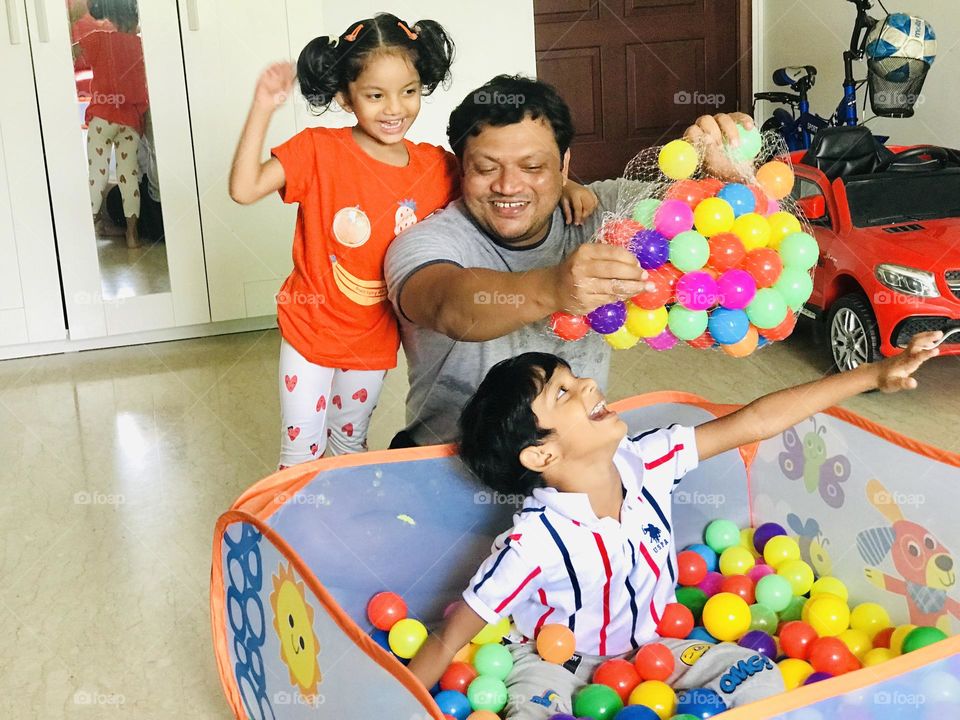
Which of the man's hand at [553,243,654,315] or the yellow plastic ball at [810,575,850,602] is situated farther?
the yellow plastic ball at [810,575,850,602]

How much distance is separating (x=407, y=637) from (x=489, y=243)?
1.93ft

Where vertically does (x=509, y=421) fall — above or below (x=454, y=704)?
above

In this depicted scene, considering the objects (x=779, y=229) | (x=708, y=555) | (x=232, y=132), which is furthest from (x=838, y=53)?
(x=779, y=229)

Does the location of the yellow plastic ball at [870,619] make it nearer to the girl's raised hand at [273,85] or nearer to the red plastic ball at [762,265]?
the red plastic ball at [762,265]

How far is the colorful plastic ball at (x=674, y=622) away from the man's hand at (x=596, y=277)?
57cm

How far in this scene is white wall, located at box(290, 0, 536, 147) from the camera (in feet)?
13.1

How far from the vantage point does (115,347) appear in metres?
3.80

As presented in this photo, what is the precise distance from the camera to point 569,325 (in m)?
1.46

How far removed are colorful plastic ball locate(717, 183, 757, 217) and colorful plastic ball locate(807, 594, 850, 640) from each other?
0.60 metres

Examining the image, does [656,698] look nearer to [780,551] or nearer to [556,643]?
[556,643]

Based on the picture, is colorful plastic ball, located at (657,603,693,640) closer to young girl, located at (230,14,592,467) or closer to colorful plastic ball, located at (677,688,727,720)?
colorful plastic ball, located at (677,688,727,720)

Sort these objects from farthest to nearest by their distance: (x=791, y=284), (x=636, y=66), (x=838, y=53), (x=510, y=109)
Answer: (x=636, y=66), (x=838, y=53), (x=510, y=109), (x=791, y=284)

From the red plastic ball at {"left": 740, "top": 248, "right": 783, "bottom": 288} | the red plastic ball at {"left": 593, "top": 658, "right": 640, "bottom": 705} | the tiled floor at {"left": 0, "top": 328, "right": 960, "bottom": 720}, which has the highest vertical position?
the red plastic ball at {"left": 740, "top": 248, "right": 783, "bottom": 288}

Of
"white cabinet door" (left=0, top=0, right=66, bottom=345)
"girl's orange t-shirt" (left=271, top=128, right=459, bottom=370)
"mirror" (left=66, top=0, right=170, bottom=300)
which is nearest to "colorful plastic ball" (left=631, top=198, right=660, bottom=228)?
"girl's orange t-shirt" (left=271, top=128, right=459, bottom=370)
